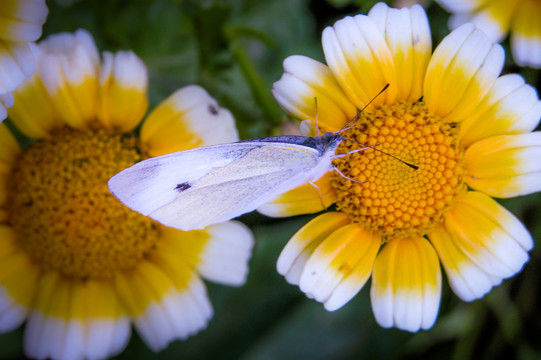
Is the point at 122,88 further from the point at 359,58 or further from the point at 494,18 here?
the point at 494,18

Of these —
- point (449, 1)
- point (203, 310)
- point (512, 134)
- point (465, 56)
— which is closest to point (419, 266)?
point (512, 134)

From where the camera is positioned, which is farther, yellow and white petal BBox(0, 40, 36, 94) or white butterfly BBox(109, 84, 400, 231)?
yellow and white petal BBox(0, 40, 36, 94)

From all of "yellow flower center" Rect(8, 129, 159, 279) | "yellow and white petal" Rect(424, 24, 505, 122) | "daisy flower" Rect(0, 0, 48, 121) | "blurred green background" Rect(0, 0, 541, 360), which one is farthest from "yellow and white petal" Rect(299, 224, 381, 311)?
"daisy flower" Rect(0, 0, 48, 121)

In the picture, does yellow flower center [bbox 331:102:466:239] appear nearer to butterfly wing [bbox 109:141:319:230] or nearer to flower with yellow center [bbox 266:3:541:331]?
flower with yellow center [bbox 266:3:541:331]

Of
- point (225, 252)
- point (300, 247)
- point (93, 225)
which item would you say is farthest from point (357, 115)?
point (93, 225)

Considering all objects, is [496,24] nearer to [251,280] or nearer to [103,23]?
[251,280]

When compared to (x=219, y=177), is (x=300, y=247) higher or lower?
lower

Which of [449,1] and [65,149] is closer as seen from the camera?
[65,149]
